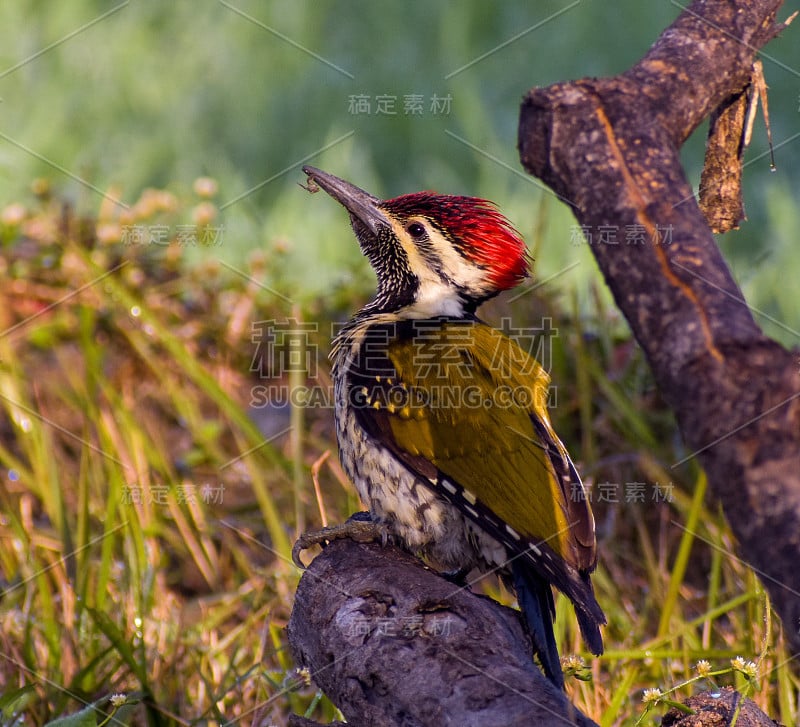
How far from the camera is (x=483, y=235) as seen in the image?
2.88 meters

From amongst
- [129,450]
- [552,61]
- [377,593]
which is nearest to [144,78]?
[552,61]

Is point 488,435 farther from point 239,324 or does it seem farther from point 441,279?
point 239,324

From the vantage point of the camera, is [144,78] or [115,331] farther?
[144,78]

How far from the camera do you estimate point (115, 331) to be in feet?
14.9

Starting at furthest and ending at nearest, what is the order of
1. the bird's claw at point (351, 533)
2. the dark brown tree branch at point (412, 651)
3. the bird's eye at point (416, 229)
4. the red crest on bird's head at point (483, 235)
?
the bird's eye at point (416, 229) → the red crest on bird's head at point (483, 235) → the bird's claw at point (351, 533) → the dark brown tree branch at point (412, 651)

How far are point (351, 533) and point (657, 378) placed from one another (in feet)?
3.71

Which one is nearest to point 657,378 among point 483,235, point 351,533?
point 351,533

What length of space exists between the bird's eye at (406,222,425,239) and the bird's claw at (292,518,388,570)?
791mm

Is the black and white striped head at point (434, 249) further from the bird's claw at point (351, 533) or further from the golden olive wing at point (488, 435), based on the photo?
the bird's claw at point (351, 533)

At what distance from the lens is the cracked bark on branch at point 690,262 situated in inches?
60.3

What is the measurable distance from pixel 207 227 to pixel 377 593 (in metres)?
2.75

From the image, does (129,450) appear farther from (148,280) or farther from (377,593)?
(377,593)

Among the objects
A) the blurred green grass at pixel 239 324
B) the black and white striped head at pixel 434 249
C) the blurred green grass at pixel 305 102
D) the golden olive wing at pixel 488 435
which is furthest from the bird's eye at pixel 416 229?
Result: the blurred green grass at pixel 305 102

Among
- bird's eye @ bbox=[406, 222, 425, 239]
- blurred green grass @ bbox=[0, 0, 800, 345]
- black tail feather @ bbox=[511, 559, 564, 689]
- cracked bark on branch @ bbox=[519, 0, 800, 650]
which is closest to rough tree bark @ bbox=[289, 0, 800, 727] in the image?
cracked bark on branch @ bbox=[519, 0, 800, 650]
